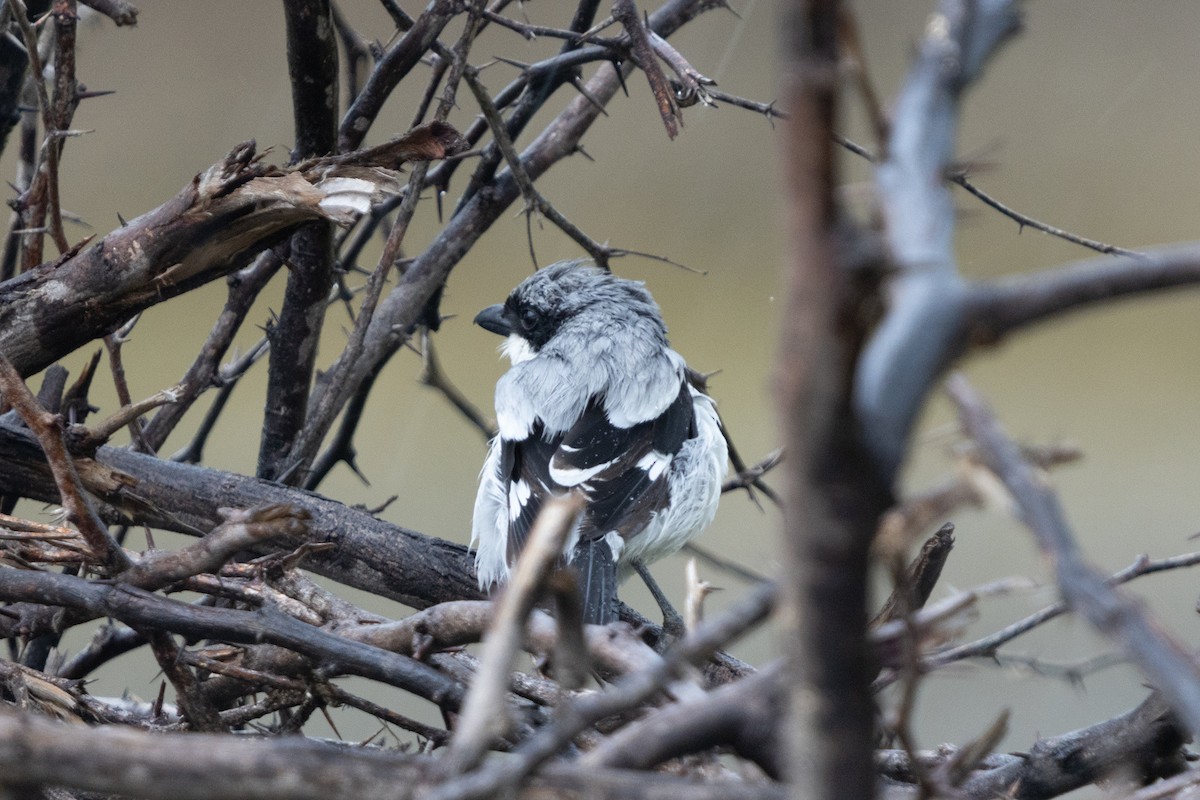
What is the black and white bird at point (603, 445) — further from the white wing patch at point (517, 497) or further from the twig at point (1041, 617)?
the twig at point (1041, 617)

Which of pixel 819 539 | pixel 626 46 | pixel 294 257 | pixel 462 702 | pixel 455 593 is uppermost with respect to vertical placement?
pixel 626 46

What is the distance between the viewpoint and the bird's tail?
6.07 feet

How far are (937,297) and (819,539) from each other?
12cm

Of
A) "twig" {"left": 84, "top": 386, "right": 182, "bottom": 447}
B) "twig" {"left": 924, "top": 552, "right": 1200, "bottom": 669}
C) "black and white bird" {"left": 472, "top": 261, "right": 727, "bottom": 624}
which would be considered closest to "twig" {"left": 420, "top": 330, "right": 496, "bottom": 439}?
"black and white bird" {"left": 472, "top": 261, "right": 727, "bottom": 624}

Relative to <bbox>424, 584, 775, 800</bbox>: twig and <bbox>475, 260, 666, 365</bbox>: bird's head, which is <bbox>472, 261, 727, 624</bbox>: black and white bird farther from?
<bbox>424, 584, 775, 800</bbox>: twig

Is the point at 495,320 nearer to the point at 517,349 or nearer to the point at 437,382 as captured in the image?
the point at 517,349

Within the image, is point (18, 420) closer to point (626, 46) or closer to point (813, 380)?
point (626, 46)

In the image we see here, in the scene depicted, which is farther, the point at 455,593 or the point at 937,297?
the point at 455,593

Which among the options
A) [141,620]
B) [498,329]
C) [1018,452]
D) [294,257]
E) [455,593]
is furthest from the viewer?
[498,329]

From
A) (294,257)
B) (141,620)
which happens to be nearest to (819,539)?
(141,620)

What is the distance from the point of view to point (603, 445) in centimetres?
223

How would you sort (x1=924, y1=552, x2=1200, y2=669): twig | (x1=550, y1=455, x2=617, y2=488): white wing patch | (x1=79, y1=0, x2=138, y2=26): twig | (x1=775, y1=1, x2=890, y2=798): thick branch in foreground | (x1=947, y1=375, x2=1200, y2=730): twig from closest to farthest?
(x1=775, y1=1, x2=890, y2=798): thick branch in foreground → (x1=947, y1=375, x2=1200, y2=730): twig → (x1=924, y1=552, x2=1200, y2=669): twig → (x1=79, y1=0, x2=138, y2=26): twig → (x1=550, y1=455, x2=617, y2=488): white wing patch

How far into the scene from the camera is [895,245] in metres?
0.48

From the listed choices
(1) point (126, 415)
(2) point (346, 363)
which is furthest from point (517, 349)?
(1) point (126, 415)
